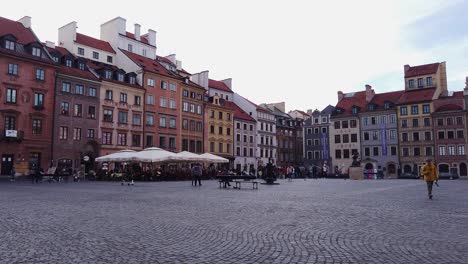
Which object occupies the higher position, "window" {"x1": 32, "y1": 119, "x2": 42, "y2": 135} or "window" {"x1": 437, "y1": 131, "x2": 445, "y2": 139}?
"window" {"x1": 437, "y1": 131, "x2": 445, "y2": 139}

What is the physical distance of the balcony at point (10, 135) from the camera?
131ft

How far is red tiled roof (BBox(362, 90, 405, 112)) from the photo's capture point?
75812 mm

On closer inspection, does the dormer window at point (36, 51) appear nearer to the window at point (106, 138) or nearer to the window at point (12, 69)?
the window at point (12, 69)

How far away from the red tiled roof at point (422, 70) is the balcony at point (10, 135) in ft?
212

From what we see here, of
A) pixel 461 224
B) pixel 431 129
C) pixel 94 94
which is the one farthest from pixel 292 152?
pixel 461 224

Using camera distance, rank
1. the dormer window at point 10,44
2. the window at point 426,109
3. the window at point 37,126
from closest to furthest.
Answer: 1. the dormer window at point 10,44
2. the window at point 37,126
3. the window at point 426,109

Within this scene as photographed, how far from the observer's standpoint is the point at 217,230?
9031 millimetres

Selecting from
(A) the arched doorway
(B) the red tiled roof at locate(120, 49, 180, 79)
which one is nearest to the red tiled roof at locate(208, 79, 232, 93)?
(B) the red tiled roof at locate(120, 49, 180, 79)

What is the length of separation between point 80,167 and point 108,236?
40.9m

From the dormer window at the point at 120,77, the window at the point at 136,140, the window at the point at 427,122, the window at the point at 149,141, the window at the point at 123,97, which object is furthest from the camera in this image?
the window at the point at 427,122

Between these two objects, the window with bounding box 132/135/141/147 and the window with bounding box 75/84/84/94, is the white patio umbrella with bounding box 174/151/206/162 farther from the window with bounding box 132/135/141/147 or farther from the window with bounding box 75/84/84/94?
the window with bounding box 132/135/141/147

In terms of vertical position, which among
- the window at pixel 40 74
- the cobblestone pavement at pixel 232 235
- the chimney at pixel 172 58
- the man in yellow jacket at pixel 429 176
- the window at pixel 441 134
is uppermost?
the chimney at pixel 172 58

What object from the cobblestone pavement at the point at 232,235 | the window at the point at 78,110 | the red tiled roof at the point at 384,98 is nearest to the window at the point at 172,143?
the window at the point at 78,110

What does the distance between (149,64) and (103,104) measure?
11.8 meters
